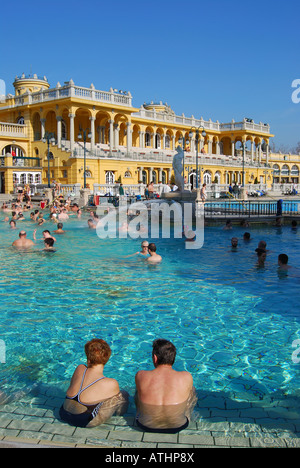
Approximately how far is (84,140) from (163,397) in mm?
30152

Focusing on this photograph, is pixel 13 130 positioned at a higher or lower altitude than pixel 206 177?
higher

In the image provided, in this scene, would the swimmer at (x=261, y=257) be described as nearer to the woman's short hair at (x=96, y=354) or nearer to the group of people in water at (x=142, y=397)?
the group of people in water at (x=142, y=397)

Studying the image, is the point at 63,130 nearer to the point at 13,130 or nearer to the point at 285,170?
the point at 13,130

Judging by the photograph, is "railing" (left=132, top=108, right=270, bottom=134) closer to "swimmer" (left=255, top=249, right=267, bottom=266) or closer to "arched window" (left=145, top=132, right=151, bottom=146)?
"arched window" (left=145, top=132, right=151, bottom=146)

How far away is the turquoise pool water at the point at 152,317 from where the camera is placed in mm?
5512

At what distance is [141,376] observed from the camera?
4.37 metres

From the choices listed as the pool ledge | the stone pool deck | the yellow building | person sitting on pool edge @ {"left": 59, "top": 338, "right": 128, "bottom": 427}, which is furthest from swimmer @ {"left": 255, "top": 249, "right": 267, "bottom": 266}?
the yellow building

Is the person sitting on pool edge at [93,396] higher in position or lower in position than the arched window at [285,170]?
lower

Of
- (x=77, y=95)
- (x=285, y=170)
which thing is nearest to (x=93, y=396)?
(x=77, y=95)

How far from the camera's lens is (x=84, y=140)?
107 feet

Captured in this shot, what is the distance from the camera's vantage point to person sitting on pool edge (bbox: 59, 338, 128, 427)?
4.10 m

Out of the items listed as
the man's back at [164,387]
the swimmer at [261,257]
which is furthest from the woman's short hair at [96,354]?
the swimmer at [261,257]

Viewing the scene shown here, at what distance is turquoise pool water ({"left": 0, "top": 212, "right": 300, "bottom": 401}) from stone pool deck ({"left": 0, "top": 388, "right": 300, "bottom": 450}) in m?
0.34

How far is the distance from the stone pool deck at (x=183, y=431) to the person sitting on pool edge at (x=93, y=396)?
3.5 inches
